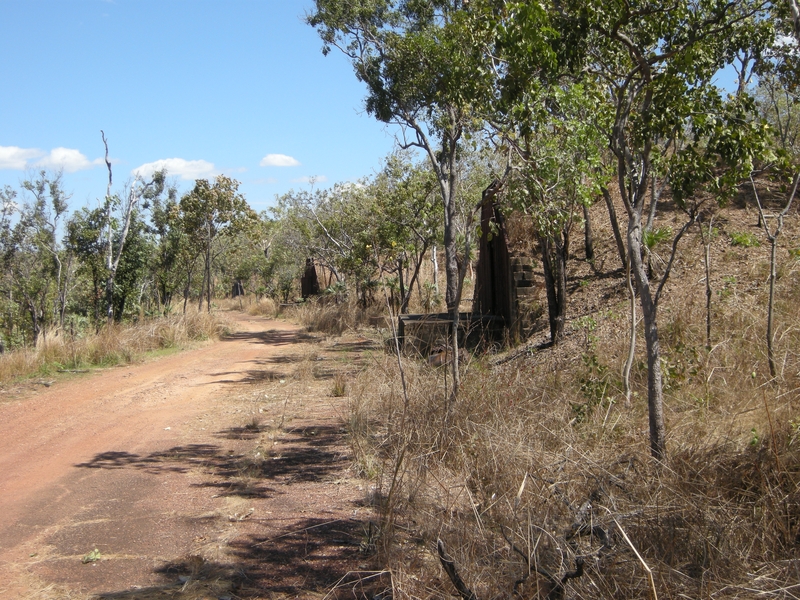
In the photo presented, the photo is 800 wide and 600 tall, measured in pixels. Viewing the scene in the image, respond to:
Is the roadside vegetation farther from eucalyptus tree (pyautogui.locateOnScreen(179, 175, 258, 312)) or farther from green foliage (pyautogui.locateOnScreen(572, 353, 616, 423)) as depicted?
eucalyptus tree (pyautogui.locateOnScreen(179, 175, 258, 312))

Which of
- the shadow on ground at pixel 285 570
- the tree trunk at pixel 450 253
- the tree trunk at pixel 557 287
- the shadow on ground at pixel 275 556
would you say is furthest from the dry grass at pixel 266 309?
the shadow on ground at pixel 285 570

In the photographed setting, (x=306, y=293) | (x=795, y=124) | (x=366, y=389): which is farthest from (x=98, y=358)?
(x=306, y=293)

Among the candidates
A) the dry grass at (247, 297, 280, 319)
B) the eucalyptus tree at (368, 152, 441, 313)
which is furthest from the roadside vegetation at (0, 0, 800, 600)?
the dry grass at (247, 297, 280, 319)

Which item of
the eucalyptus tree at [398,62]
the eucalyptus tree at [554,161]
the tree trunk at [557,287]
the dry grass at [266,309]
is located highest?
the eucalyptus tree at [398,62]

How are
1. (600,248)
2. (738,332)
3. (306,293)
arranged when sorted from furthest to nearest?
1. (306,293)
2. (600,248)
3. (738,332)

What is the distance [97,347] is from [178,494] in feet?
32.0

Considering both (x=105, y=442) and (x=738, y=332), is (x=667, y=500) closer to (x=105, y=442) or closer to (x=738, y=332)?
(x=738, y=332)

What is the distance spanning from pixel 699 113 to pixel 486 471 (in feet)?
9.02

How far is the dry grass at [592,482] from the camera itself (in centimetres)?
341

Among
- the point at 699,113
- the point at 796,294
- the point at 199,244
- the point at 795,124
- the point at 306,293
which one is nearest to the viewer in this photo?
the point at 699,113

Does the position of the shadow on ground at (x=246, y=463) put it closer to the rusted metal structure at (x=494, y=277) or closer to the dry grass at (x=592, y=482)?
the dry grass at (x=592, y=482)

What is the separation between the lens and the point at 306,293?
35469 mm

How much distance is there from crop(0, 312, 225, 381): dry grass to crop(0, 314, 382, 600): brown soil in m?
1.68

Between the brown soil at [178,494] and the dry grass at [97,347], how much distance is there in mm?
1683
